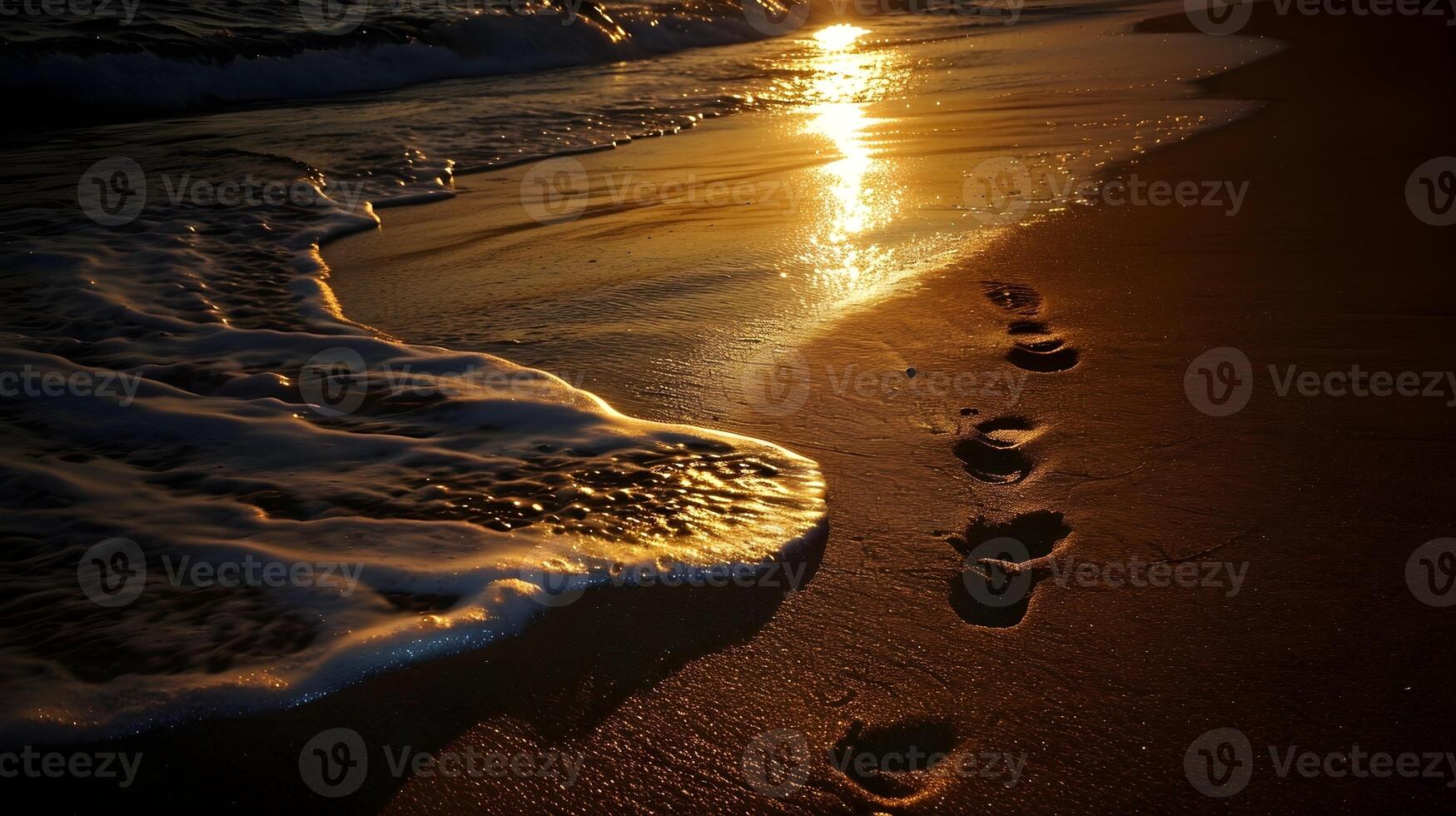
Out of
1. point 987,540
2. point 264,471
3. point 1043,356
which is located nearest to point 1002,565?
point 987,540

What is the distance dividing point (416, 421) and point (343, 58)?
9503mm

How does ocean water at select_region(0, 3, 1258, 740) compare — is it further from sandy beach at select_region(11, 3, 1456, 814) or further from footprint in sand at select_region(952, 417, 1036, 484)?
footprint in sand at select_region(952, 417, 1036, 484)

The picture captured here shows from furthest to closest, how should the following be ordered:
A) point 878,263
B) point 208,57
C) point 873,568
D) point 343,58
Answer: point 343,58 → point 208,57 → point 878,263 → point 873,568

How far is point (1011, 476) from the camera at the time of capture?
2672 mm

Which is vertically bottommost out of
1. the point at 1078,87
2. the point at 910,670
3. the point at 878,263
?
the point at 910,670

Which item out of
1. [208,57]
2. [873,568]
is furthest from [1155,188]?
[208,57]

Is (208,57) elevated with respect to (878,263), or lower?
elevated

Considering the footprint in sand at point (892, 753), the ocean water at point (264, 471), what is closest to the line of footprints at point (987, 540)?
the footprint in sand at point (892, 753)

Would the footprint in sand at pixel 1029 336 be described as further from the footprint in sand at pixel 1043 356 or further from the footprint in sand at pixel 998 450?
the footprint in sand at pixel 998 450

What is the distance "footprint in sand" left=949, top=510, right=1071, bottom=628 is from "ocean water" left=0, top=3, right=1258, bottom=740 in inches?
15.5

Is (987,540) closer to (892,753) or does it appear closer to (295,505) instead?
(892,753)

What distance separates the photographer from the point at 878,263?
432 cm

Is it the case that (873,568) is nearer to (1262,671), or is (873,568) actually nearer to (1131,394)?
(1262,671)

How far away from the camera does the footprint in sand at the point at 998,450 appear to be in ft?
8.81
